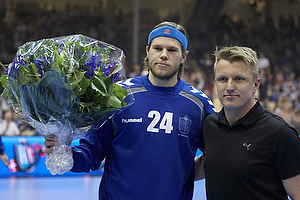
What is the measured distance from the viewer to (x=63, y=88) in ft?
7.00

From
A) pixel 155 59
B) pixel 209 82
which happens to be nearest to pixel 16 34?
pixel 209 82

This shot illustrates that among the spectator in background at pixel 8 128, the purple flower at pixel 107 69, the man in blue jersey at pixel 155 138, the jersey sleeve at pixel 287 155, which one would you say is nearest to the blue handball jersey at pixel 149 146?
the man in blue jersey at pixel 155 138

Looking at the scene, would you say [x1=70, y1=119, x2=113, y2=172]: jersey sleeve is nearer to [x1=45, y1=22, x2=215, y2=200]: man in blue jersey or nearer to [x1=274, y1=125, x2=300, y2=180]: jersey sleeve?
[x1=45, y1=22, x2=215, y2=200]: man in blue jersey

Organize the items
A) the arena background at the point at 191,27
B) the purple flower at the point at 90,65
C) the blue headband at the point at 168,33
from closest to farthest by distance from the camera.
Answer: the purple flower at the point at 90,65 → the blue headband at the point at 168,33 → the arena background at the point at 191,27

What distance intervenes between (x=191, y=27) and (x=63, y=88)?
18031 millimetres

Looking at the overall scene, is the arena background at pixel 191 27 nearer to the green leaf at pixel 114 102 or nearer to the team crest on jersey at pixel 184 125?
the team crest on jersey at pixel 184 125

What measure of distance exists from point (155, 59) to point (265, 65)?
12.4 metres

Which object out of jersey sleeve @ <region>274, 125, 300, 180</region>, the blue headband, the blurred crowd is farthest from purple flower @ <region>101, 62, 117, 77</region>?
the blurred crowd

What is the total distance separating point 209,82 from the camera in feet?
45.1

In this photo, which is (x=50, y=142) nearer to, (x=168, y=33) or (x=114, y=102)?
(x=114, y=102)

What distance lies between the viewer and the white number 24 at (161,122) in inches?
109

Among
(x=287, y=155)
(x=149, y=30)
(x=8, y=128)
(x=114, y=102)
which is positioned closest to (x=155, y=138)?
(x=114, y=102)

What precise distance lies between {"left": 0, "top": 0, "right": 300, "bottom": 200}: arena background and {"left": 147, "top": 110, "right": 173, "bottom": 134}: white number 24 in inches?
373

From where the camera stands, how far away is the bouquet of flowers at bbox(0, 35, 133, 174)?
7.02 feet
